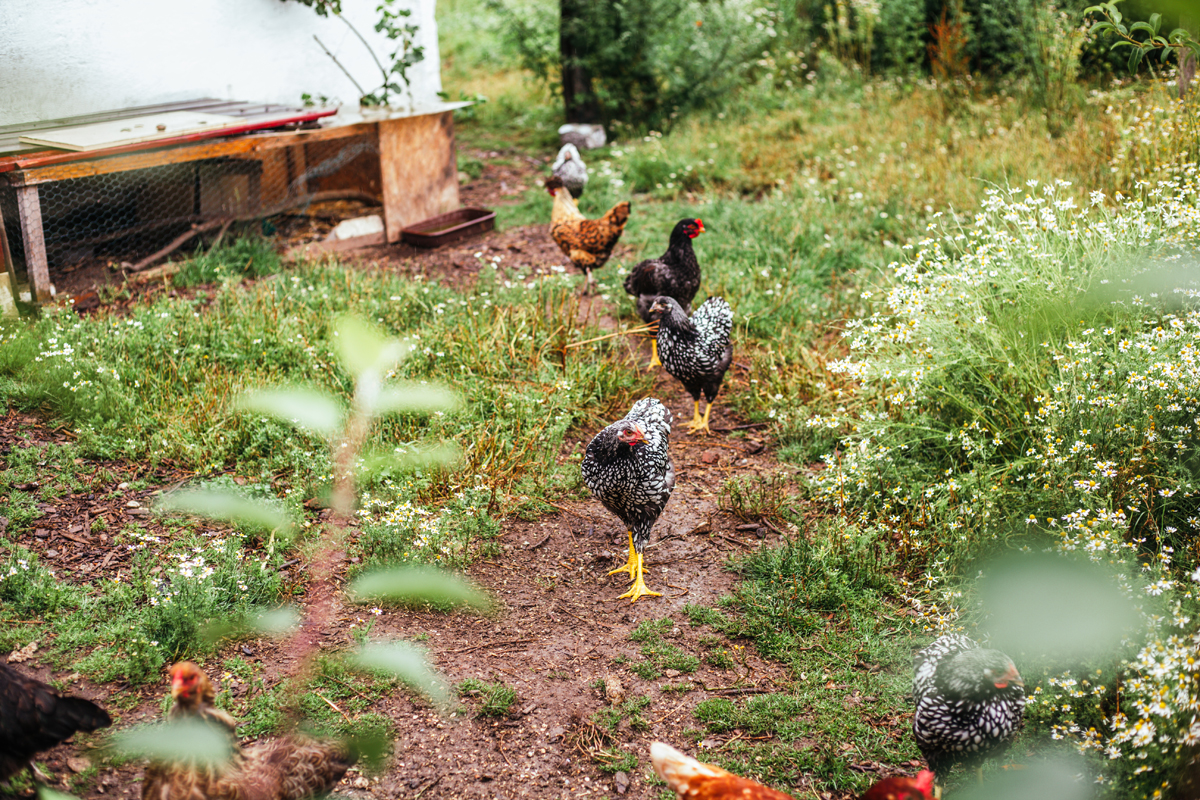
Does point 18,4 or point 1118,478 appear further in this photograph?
point 18,4

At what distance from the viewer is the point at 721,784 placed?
232 centimetres

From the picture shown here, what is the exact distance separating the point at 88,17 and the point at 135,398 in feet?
12.2

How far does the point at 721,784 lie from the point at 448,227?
21.5 ft

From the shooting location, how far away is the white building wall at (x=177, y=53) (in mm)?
6129

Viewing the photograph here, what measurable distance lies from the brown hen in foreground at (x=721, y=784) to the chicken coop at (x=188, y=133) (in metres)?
Result: 5.41

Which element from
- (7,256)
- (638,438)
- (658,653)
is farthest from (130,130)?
(658,653)

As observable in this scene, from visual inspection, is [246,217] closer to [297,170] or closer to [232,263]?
[297,170]

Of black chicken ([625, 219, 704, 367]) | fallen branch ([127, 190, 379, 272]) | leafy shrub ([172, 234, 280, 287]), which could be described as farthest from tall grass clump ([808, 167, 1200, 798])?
fallen branch ([127, 190, 379, 272])

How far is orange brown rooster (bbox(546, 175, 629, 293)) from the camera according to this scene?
253 inches

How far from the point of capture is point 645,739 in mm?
3068

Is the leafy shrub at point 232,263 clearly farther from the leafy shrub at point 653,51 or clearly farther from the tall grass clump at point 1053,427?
the leafy shrub at point 653,51

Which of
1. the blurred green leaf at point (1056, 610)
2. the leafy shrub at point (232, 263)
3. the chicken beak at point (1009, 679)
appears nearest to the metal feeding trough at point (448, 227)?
the leafy shrub at point (232, 263)

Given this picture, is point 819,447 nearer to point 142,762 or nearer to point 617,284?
point 617,284

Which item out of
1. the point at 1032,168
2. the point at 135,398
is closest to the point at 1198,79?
the point at 1032,168
